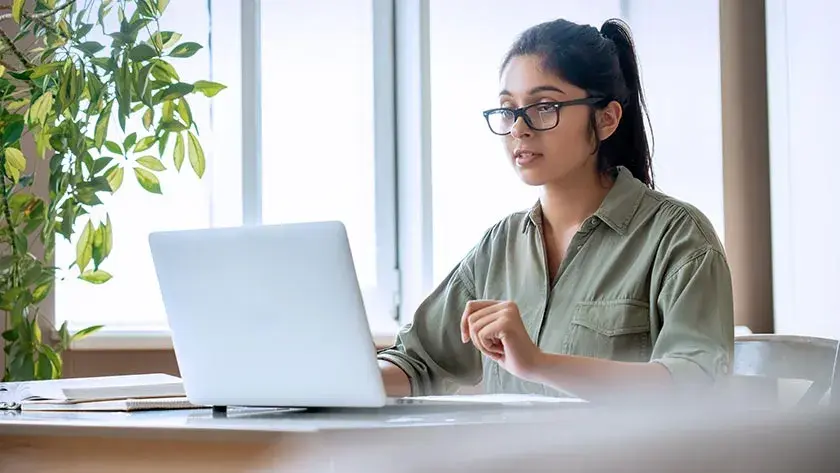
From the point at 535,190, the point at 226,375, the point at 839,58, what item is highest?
the point at 839,58

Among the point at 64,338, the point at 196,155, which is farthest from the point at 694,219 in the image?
the point at 64,338

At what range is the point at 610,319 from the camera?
1471mm

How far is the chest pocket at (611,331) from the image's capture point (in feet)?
4.79

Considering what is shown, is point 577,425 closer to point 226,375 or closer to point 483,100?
point 226,375

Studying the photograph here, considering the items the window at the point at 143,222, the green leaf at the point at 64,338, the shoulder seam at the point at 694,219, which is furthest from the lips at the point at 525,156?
the window at the point at 143,222

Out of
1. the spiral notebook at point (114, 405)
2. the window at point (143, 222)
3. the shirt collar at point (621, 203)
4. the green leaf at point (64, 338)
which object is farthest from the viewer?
the window at point (143, 222)

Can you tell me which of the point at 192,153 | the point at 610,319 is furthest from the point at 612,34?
the point at 192,153

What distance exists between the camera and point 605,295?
149cm

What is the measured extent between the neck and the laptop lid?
2.29 feet

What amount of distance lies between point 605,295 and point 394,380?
34cm

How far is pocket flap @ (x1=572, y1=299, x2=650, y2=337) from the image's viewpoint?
57.4 inches

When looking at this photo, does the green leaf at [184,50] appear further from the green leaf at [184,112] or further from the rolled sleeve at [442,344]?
the rolled sleeve at [442,344]

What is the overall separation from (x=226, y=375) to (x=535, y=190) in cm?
206

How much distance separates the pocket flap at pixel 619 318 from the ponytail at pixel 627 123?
26cm
